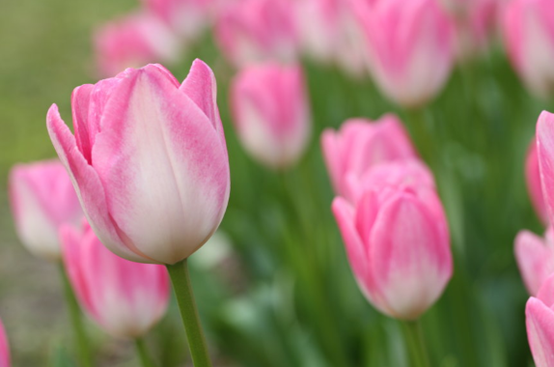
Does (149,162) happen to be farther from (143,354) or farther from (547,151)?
(143,354)

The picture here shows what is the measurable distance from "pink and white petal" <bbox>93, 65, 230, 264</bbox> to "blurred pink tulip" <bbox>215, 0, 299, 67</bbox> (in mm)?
1398

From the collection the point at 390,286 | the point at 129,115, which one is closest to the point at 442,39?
the point at 390,286

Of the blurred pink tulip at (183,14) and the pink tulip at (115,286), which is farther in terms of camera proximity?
the blurred pink tulip at (183,14)

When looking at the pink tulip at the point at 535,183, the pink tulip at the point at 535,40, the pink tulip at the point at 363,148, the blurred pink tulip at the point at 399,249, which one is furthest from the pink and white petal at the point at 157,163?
the pink tulip at the point at 535,40

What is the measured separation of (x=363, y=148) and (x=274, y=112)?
1.57 feet

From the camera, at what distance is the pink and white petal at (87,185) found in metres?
0.49

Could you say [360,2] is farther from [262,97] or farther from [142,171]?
[142,171]

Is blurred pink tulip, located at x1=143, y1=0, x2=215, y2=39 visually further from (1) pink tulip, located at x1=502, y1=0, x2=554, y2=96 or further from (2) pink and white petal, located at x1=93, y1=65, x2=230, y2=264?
(2) pink and white petal, located at x1=93, y1=65, x2=230, y2=264

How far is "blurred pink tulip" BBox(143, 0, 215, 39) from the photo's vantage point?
233cm

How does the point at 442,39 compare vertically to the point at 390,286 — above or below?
above

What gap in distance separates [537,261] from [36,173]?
28.1 inches

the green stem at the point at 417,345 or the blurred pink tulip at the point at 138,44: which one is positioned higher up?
the blurred pink tulip at the point at 138,44

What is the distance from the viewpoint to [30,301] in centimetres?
248

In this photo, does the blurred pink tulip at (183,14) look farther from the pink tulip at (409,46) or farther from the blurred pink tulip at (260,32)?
the pink tulip at (409,46)
